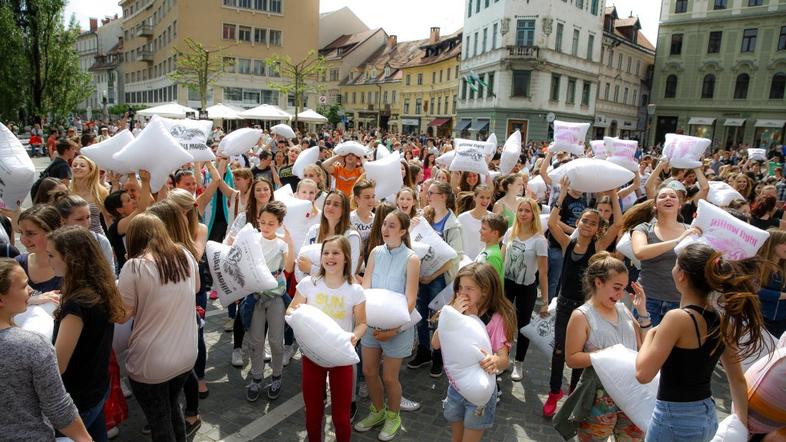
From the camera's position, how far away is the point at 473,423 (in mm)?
3012

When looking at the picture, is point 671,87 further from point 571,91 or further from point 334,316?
point 334,316

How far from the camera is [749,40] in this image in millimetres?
39000

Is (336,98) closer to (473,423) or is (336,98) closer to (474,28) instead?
(474,28)

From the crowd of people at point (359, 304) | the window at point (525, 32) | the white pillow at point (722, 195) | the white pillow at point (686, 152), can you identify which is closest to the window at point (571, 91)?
the window at point (525, 32)

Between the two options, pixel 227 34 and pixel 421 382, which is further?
pixel 227 34

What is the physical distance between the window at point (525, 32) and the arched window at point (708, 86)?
1717 cm

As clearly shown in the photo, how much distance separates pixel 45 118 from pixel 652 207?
3360cm

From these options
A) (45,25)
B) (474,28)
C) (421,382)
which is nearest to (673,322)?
(421,382)

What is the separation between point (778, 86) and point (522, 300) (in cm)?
4522

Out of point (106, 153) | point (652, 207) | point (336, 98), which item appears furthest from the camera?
point (336, 98)

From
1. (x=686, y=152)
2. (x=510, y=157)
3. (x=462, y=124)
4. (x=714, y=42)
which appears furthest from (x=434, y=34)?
(x=686, y=152)

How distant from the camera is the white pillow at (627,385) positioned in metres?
2.69

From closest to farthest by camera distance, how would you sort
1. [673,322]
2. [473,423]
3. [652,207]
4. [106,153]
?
[673,322] → [473,423] → [652,207] → [106,153]

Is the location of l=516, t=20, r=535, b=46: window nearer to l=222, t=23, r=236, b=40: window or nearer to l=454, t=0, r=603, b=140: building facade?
l=454, t=0, r=603, b=140: building facade
